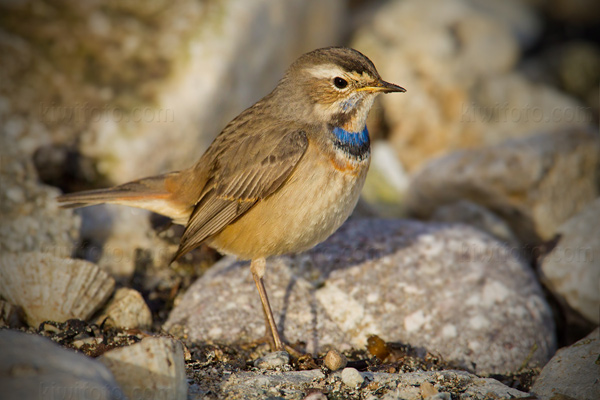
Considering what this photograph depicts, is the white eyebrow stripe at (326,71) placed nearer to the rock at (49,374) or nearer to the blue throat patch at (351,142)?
the blue throat patch at (351,142)

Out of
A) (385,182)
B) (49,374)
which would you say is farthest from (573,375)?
(385,182)

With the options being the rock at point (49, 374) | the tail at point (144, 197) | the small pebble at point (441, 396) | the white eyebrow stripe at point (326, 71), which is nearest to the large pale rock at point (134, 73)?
the tail at point (144, 197)

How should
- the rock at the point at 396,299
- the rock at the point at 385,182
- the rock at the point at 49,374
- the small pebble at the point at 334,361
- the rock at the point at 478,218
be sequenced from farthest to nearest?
the rock at the point at 385,182
the rock at the point at 478,218
the rock at the point at 396,299
the small pebble at the point at 334,361
the rock at the point at 49,374

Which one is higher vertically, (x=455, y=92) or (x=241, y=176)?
(x=455, y=92)

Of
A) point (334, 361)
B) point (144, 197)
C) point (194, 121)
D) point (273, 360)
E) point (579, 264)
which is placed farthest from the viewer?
point (194, 121)

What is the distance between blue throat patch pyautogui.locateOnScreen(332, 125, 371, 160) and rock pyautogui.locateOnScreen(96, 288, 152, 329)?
2361 mm

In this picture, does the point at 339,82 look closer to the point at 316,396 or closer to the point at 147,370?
the point at 316,396

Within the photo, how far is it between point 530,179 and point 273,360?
421cm

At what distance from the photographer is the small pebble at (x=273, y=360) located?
4887 millimetres

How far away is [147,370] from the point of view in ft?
12.0

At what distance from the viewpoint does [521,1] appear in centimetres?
1155

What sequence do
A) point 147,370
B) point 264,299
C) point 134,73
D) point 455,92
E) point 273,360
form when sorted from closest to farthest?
1. point 147,370
2. point 273,360
3. point 264,299
4. point 134,73
5. point 455,92

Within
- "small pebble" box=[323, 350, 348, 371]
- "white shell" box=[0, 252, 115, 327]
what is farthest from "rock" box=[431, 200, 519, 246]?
"white shell" box=[0, 252, 115, 327]

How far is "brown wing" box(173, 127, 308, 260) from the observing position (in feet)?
16.7
